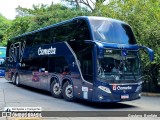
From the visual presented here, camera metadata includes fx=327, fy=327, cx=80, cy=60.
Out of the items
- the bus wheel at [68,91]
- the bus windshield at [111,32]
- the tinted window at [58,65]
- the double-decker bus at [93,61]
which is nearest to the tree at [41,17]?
the tinted window at [58,65]

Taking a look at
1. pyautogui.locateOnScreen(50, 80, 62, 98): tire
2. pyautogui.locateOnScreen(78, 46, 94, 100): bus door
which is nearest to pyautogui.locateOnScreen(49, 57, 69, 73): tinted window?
pyautogui.locateOnScreen(50, 80, 62, 98): tire

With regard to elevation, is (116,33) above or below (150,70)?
above

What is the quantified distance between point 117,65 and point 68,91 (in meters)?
3.17

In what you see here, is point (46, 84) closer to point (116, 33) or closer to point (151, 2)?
point (116, 33)

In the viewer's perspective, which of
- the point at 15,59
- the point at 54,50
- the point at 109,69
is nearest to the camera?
the point at 109,69

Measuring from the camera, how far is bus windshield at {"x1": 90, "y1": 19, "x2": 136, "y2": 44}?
13398mm

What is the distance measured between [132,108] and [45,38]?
7111 millimetres

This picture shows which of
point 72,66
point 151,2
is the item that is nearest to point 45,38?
point 72,66

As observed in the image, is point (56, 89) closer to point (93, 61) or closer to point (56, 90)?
point (56, 90)

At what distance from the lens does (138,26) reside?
66.6 ft

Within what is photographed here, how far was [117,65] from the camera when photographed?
43.1 feet

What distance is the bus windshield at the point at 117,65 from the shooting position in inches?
505

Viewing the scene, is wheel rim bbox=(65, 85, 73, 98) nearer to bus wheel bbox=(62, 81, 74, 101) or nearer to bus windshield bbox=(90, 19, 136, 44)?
bus wheel bbox=(62, 81, 74, 101)

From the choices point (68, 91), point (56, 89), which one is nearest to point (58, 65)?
point (56, 89)
